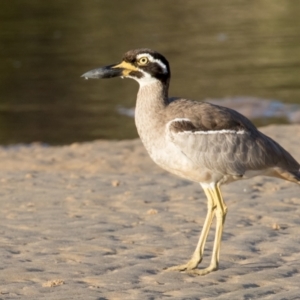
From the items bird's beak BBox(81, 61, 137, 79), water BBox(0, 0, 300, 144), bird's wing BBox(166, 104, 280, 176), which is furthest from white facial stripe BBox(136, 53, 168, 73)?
water BBox(0, 0, 300, 144)

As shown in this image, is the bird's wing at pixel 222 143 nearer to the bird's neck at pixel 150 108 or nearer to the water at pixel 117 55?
the bird's neck at pixel 150 108

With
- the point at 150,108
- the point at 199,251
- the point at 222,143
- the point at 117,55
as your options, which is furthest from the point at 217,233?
the point at 117,55

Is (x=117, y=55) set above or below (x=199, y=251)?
below

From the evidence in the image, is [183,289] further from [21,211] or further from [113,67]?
[21,211]

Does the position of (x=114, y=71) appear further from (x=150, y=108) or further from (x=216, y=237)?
(x=216, y=237)

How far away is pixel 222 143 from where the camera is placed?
6.72 meters

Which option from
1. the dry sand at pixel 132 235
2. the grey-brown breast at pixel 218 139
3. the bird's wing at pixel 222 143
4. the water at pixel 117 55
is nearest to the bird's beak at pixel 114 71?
the grey-brown breast at pixel 218 139

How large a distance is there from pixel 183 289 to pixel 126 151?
6.18 metres

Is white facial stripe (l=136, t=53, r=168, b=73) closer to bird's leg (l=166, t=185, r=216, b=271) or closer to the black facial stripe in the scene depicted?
the black facial stripe

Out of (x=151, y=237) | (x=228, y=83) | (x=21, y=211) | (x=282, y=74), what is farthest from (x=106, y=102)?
(x=151, y=237)

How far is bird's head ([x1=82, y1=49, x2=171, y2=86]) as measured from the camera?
6844 millimetres

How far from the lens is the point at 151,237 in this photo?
295 inches

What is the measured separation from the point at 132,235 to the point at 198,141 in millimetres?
1342

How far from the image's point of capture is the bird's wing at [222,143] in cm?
654
